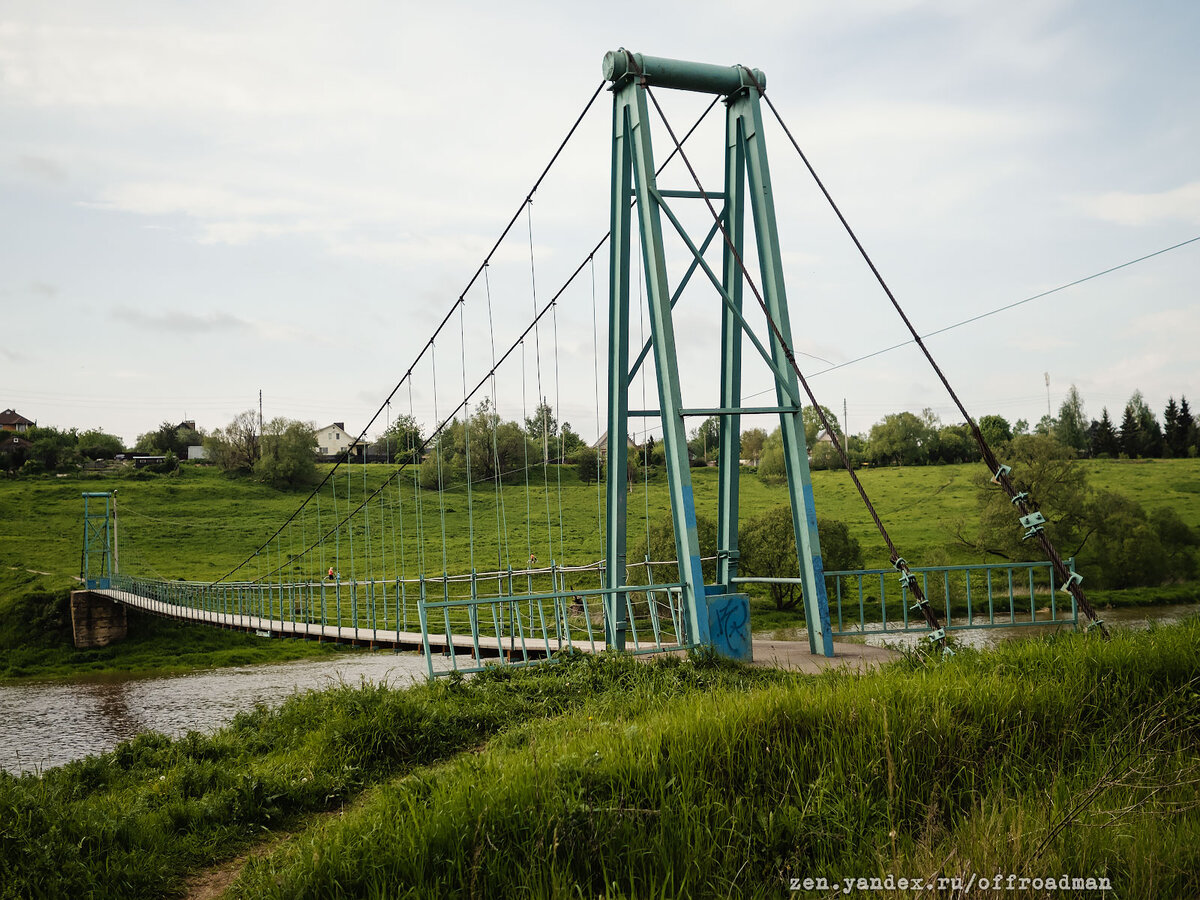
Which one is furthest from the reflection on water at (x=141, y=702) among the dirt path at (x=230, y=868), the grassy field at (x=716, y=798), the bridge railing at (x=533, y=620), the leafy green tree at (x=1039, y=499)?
the leafy green tree at (x=1039, y=499)

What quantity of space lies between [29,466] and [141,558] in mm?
18322

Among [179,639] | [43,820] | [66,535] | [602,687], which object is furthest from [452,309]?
[66,535]

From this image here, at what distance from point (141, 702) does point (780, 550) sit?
15189mm

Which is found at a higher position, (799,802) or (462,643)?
(799,802)

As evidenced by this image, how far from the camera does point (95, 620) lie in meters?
26.5

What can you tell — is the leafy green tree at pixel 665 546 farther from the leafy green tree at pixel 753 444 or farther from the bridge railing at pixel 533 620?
the leafy green tree at pixel 753 444

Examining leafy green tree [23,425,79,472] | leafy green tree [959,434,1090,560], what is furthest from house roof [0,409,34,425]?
leafy green tree [959,434,1090,560]

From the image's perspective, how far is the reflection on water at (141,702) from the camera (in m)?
14.7

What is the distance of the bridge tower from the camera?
7.50 m

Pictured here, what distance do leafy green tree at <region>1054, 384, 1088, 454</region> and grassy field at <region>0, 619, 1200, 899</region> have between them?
52.6 metres

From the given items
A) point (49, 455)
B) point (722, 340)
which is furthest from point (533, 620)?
point (49, 455)

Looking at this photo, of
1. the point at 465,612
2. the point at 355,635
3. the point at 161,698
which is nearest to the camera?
the point at 355,635

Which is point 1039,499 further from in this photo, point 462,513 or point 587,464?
point 462,513

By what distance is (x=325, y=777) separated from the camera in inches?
190
